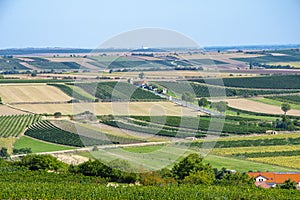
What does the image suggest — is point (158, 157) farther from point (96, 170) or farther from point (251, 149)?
point (251, 149)

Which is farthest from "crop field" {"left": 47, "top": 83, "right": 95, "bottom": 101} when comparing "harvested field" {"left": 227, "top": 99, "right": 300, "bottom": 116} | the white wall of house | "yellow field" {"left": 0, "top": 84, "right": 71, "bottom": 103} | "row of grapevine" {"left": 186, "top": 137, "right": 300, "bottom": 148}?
"harvested field" {"left": 227, "top": 99, "right": 300, "bottom": 116}

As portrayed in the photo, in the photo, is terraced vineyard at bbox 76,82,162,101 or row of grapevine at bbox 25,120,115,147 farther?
terraced vineyard at bbox 76,82,162,101

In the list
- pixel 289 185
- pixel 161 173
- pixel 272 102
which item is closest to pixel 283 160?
pixel 289 185

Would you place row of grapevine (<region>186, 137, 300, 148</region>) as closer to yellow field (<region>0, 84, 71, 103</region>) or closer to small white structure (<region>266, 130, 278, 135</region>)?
small white structure (<region>266, 130, 278, 135</region>)

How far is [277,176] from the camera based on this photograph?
2786 centimetres

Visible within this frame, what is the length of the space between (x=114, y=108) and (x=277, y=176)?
27.4 ft

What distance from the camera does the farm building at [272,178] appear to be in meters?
26.8

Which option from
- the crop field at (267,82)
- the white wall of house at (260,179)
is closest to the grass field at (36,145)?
the white wall of house at (260,179)

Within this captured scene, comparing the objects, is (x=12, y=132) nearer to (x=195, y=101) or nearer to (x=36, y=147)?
(x=36, y=147)

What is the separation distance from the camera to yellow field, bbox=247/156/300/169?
31.5 meters

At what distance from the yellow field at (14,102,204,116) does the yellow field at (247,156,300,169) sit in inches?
186

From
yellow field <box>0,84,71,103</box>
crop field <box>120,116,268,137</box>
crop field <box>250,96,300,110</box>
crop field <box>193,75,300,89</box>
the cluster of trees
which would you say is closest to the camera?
crop field <box>120,116,268,137</box>

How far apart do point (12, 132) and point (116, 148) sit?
20.6 meters

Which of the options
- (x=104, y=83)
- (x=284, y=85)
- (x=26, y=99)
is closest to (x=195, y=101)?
(x=104, y=83)
